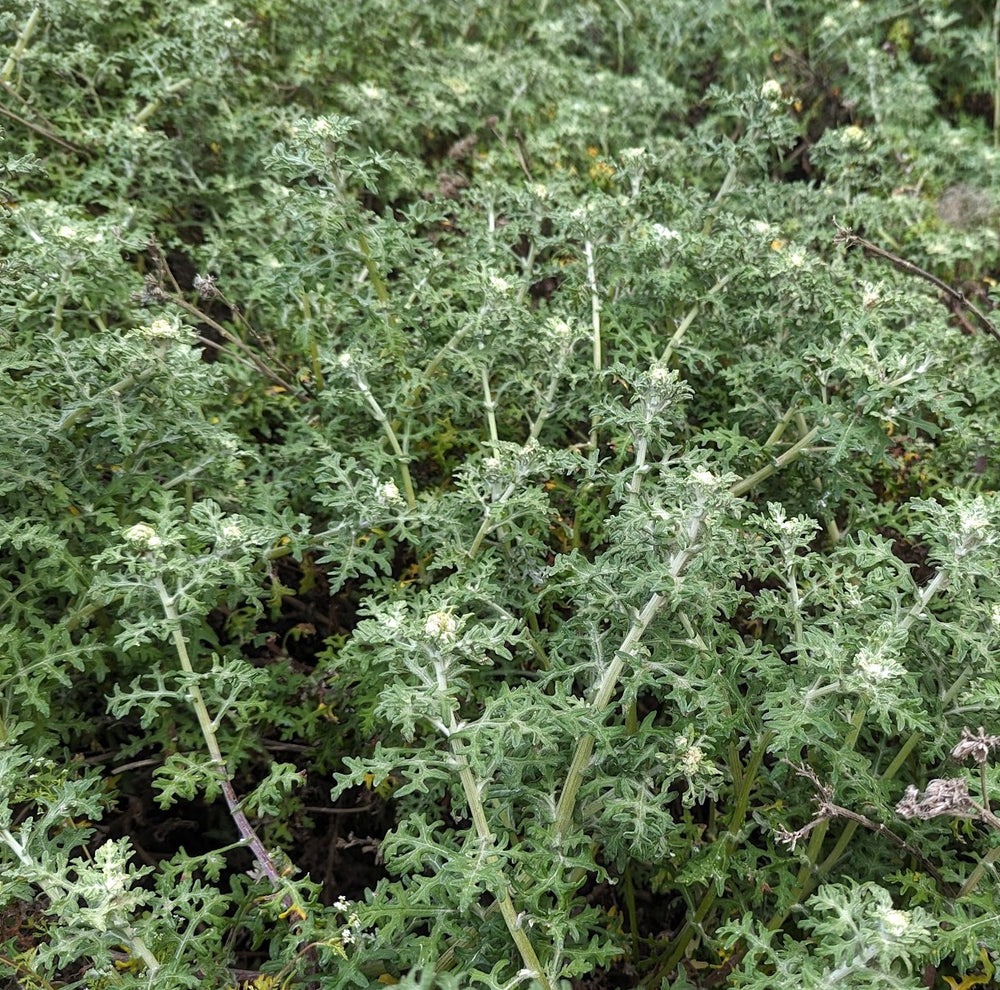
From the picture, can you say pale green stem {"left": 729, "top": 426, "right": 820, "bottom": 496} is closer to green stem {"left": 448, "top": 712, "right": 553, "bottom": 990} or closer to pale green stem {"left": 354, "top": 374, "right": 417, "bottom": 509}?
pale green stem {"left": 354, "top": 374, "right": 417, "bottom": 509}

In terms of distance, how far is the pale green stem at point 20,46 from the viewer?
3.73 m

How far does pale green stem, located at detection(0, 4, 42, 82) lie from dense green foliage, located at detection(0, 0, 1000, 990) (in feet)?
0.12

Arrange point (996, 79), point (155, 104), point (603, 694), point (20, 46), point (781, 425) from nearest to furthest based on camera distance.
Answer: point (603, 694)
point (781, 425)
point (20, 46)
point (155, 104)
point (996, 79)

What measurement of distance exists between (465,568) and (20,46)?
3032 millimetres

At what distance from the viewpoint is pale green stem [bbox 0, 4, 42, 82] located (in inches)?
147

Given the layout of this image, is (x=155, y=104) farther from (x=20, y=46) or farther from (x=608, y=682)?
(x=608, y=682)

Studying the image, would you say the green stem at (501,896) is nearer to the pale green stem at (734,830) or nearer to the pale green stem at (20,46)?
the pale green stem at (734,830)

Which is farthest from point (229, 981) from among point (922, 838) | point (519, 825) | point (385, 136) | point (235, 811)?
point (385, 136)

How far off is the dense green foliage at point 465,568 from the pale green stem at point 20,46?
0.12 ft

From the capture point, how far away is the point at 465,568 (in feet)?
8.64

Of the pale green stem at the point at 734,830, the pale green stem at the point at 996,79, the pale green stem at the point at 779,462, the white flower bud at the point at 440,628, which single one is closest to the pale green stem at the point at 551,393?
the pale green stem at the point at 779,462

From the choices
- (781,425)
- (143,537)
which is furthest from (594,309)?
(143,537)

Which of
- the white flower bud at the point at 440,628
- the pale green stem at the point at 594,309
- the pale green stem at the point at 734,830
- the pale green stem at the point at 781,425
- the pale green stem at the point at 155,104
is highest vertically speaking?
the pale green stem at the point at 155,104

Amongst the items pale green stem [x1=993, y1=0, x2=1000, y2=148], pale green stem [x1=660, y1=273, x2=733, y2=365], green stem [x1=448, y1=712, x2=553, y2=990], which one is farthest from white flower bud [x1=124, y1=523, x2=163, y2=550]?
pale green stem [x1=993, y1=0, x2=1000, y2=148]
